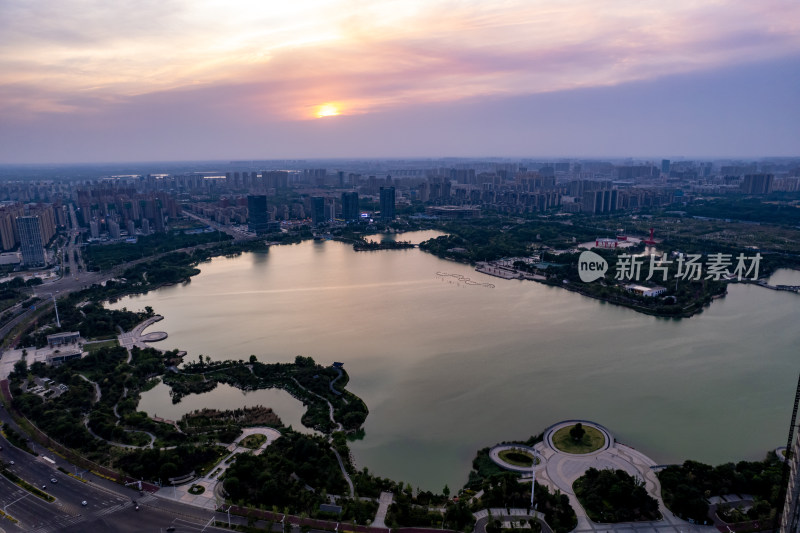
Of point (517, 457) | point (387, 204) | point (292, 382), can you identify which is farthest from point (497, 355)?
point (387, 204)

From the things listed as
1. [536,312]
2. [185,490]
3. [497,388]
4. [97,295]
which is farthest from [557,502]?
[97,295]

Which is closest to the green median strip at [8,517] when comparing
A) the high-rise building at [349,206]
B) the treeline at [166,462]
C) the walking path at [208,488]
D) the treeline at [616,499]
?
the treeline at [166,462]

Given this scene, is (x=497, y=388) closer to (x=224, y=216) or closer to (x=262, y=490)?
(x=262, y=490)

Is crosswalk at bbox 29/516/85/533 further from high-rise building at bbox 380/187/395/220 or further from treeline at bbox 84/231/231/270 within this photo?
high-rise building at bbox 380/187/395/220

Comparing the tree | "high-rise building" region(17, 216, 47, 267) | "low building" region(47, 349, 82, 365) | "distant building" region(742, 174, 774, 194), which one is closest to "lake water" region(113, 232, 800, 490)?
the tree

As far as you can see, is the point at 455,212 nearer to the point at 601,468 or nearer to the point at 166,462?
the point at 601,468

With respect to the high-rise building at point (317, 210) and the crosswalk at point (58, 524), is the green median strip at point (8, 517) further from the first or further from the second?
the high-rise building at point (317, 210)
